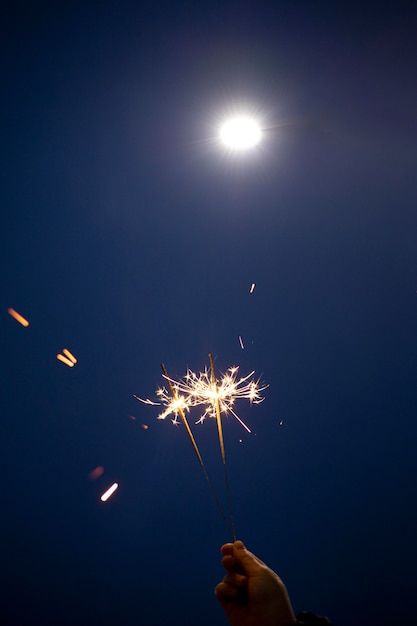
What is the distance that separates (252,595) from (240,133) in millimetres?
4239

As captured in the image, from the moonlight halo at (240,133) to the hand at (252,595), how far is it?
4.01 metres

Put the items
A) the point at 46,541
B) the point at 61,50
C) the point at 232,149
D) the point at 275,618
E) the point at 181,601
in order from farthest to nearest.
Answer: the point at 181,601
the point at 46,541
the point at 232,149
the point at 61,50
the point at 275,618

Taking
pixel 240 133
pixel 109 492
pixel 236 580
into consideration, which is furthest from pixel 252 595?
pixel 240 133

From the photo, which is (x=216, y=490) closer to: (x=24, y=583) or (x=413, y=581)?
(x=24, y=583)

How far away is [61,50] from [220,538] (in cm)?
659

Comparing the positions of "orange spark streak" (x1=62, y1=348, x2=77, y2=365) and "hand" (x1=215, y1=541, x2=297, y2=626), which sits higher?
"orange spark streak" (x1=62, y1=348, x2=77, y2=365)

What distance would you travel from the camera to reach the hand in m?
1.81

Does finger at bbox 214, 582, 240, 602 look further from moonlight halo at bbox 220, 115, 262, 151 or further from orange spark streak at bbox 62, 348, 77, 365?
moonlight halo at bbox 220, 115, 262, 151

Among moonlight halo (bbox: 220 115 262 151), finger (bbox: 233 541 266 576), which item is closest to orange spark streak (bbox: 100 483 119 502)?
finger (bbox: 233 541 266 576)

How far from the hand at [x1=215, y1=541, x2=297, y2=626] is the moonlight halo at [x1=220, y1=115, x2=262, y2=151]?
13.2 feet

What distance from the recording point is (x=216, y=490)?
5207 millimetres

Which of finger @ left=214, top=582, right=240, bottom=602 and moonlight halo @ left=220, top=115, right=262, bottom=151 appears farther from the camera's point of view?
moonlight halo @ left=220, top=115, right=262, bottom=151

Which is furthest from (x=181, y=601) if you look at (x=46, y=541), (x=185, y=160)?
(x=185, y=160)

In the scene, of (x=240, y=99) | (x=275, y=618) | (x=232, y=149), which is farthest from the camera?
(x=232, y=149)
